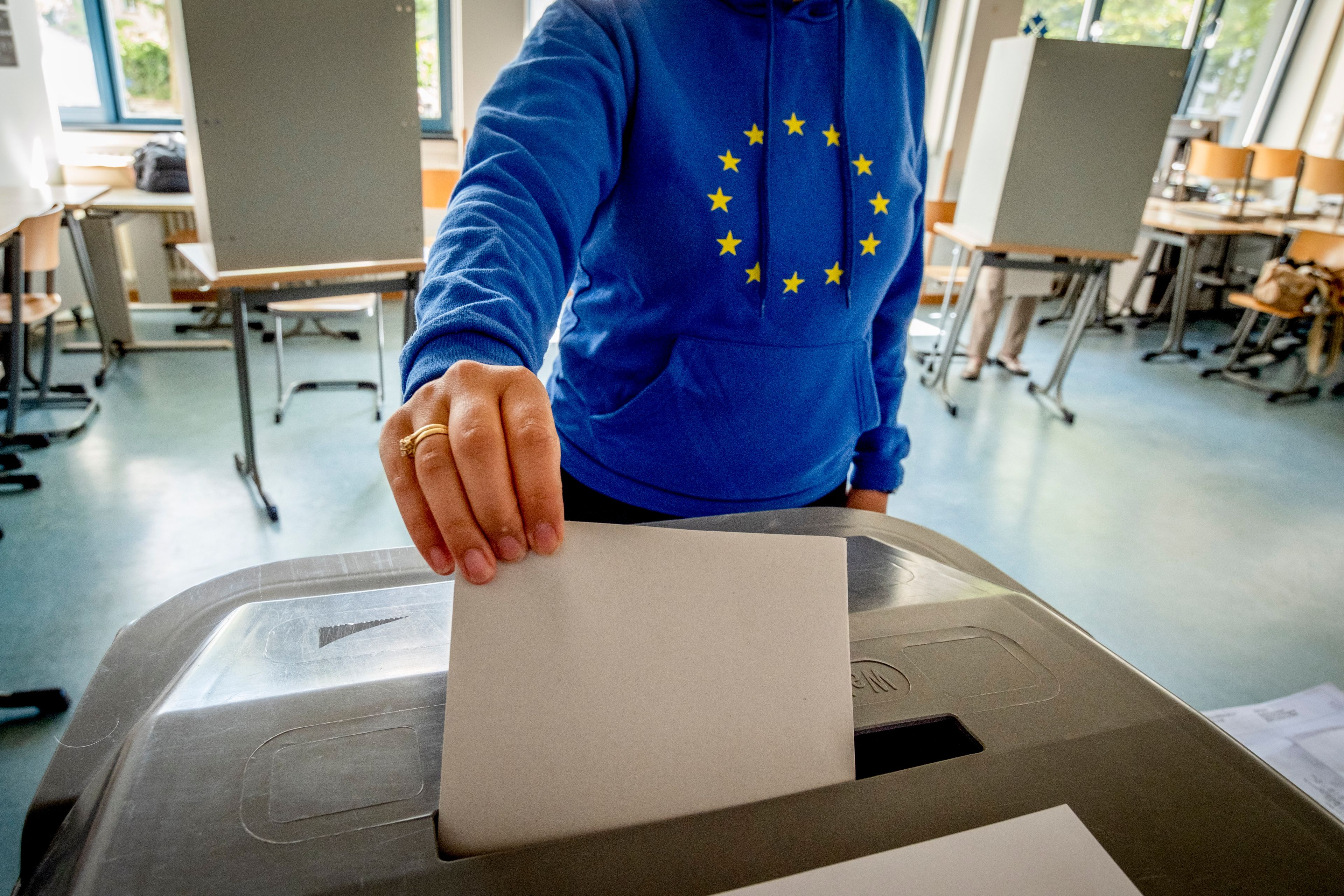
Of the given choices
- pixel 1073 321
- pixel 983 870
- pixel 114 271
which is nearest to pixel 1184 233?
pixel 1073 321

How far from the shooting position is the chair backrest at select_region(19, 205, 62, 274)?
2680 millimetres

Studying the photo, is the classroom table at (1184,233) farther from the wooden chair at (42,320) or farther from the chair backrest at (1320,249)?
the wooden chair at (42,320)

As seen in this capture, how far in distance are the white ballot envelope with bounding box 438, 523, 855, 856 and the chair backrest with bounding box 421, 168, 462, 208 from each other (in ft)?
13.0


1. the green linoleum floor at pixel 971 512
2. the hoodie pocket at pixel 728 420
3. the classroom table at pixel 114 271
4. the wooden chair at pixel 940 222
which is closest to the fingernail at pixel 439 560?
the hoodie pocket at pixel 728 420

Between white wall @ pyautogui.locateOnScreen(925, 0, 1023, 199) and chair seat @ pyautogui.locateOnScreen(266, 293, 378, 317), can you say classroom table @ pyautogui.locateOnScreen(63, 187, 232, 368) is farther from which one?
white wall @ pyautogui.locateOnScreen(925, 0, 1023, 199)

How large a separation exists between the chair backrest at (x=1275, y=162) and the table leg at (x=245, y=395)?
20.3ft

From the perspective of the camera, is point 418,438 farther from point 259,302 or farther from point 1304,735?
point 259,302

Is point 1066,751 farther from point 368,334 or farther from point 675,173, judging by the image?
point 368,334

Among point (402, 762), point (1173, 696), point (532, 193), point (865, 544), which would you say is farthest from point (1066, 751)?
point (532, 193)

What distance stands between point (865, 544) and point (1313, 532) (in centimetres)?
312

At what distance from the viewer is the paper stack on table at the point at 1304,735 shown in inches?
48.0

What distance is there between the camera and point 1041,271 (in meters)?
3.61

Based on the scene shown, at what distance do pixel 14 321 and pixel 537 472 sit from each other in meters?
3.23

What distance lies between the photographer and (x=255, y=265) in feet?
7.54
